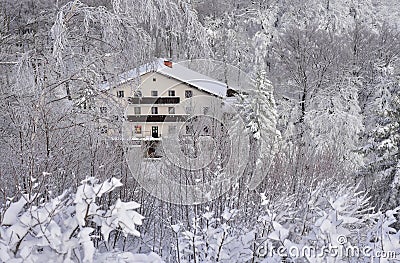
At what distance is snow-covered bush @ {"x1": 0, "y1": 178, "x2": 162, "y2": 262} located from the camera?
184 cm

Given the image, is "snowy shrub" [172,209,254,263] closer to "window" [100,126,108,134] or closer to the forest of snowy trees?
the forest of snowy trees

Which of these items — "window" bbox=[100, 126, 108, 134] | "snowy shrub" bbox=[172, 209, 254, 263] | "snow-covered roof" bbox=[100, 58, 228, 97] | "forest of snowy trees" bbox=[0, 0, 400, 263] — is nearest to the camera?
"forest of snowy trees" bbox=[0, 0, 400, 263]

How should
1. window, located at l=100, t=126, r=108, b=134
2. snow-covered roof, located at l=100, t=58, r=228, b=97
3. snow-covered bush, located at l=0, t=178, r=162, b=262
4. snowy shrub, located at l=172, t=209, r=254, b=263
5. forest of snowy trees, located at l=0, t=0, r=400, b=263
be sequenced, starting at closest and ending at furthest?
snow-covered bush, located at l=0, t=178, r=162, b=262
forest of snowy trees, located at l=0, t=0, r=400, b=263
snowy shrub, located at l=172, t=209, r=254, b=263
window, located at l=100, t=126, r=108, b=134
snow-covered roof, located at l=100, t=58, r=228, b=97

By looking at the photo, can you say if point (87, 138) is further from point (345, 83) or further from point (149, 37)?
point (345, 83)

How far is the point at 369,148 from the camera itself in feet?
39.6

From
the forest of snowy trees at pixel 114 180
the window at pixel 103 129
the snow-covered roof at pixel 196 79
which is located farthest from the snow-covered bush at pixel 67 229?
the snow-covered roof at pixel 196 79

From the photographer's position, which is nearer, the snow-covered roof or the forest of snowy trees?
the forest of snowy trees

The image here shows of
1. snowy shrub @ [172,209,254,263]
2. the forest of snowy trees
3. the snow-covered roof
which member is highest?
the snow-covered roof

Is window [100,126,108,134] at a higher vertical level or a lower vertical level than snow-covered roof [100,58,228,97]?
lower

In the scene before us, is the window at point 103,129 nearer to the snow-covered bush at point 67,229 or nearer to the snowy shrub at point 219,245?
the snowy shrub at point 219,245

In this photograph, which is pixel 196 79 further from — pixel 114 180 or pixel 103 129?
pixel 114 180

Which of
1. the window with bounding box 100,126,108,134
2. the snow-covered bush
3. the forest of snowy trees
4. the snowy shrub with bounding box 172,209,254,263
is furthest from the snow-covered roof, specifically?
the snow-covered bush

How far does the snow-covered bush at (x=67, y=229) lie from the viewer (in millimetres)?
1841

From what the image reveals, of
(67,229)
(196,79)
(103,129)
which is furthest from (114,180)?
(196,79)
